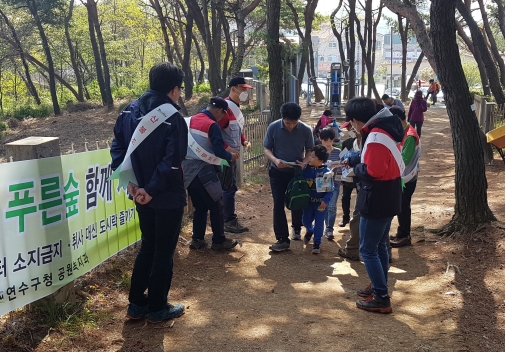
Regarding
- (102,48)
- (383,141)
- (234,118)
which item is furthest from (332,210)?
→ (102,48)

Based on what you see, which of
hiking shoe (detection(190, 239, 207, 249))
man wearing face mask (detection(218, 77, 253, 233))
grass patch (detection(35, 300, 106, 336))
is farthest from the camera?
man wearing face mask (detection(218, 77, 253, 233))

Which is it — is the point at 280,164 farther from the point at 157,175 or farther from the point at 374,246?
the point at 157,175

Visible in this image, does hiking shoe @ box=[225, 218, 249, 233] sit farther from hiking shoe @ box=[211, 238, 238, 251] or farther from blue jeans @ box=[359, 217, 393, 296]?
blue jeans @ box=[359, 217, 393, 296]

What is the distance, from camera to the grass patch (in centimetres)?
379

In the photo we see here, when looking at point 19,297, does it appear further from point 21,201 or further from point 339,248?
point 339,248

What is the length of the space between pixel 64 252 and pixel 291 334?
1854 mm

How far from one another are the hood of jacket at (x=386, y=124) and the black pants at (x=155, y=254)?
1.63 meters

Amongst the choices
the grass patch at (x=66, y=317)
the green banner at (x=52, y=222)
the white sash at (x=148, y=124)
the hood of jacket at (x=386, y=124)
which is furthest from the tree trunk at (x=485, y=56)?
the grass patch at (x=66, y=317)

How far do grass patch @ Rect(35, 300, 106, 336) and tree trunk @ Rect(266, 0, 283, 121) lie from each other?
810 centimetres

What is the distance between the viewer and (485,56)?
53.2 ft

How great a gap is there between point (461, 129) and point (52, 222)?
15.6 feet

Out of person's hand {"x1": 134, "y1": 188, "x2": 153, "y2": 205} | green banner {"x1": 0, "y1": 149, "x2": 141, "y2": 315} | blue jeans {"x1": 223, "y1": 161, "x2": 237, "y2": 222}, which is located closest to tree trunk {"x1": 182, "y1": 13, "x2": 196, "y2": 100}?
blue jeans {"x1": 223, "y1": 161, "x2": 237, "y2": 222}

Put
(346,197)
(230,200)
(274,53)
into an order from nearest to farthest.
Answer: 1. (230,200)
2. (346,197)
3. (274,53)

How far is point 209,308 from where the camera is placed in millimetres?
4398
